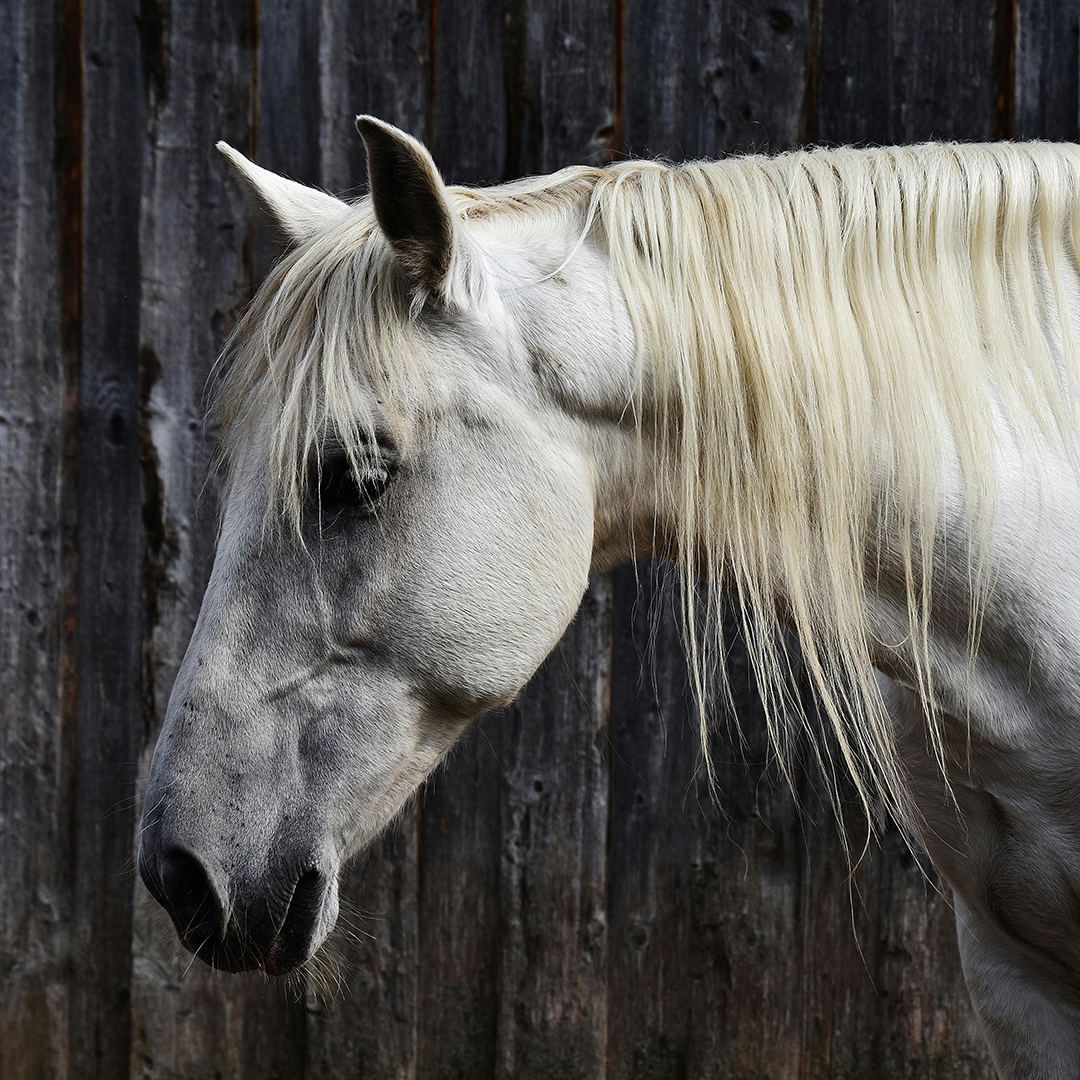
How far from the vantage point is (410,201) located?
34.6 inches

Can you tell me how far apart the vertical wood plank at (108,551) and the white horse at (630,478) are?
4.02 feet

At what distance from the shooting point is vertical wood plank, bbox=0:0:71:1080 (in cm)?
202

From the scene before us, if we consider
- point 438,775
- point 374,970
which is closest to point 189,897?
point 438,775

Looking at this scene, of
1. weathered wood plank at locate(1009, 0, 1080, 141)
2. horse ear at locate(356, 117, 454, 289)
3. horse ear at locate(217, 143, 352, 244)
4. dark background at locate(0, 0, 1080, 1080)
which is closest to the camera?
horse ear at locate(356, 117, 454, 289)

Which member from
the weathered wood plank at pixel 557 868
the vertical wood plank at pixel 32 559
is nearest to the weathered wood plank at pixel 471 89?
the vertical wood plank at pixel 32 559

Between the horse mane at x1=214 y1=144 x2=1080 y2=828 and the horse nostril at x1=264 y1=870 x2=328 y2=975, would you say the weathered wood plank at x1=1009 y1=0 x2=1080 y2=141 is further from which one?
the horse nostril at x1=264 y1=870 x2=328 y2=975

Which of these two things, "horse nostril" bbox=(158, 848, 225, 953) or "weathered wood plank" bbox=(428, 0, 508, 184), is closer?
"horse nostril" bbox=(158, 848, 225, 953)

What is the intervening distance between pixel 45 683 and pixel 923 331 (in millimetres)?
1998

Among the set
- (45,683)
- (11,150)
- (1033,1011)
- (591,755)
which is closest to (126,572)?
(45,683)

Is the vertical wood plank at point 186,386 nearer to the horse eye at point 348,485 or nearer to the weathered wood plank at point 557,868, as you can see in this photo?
the weathered wood plank at point 557,868

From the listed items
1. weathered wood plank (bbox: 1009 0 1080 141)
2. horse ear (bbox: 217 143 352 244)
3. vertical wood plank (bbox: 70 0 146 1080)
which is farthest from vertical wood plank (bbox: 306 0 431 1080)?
weathered wood plank (bbox: 1009 0 1080 141)

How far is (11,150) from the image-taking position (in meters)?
2.02

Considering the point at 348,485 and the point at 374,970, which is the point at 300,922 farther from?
the point at 374,970

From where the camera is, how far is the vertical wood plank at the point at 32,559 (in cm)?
202
